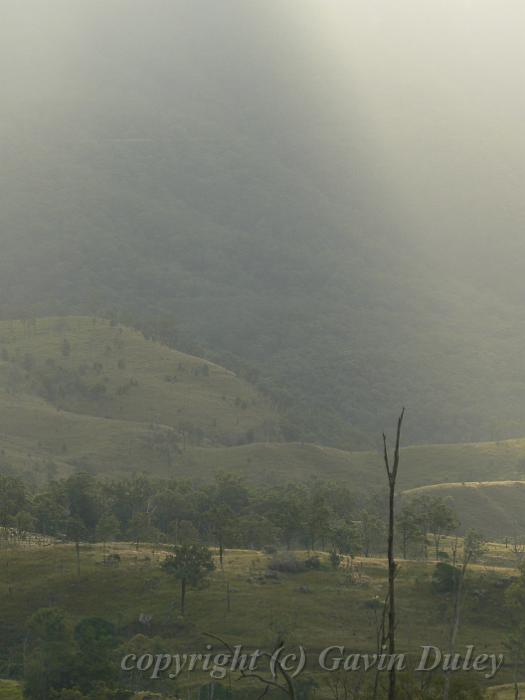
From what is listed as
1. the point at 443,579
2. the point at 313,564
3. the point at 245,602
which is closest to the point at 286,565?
the point at 313,564

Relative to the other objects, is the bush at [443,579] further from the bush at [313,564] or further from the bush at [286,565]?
the bush at [286,565]

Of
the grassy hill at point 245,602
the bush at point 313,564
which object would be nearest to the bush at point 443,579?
the grassy hill at point 245,602

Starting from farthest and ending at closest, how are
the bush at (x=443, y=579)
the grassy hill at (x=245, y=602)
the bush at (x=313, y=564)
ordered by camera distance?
the bush at (x=313, y=564)
the bush at (x=443, y=579)
the grassy hill at (x=245, y=602)

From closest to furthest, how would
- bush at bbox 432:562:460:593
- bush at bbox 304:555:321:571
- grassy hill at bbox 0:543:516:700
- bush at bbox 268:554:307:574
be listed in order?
grassy hill at bbox 0:543:516:700
bush at bbox 432:562:460:593
bush at bbox 268:554:307:574
bush at bbox 304:555:321:571

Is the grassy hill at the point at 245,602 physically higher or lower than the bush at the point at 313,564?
lower

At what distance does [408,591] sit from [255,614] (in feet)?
84.4

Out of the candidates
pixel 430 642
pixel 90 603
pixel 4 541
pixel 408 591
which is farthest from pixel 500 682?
pixel 4 541

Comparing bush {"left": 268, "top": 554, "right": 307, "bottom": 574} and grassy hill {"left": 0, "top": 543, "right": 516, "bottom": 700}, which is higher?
bush {"left": 268, "top": 554, "right": 307, "bottom": 574}

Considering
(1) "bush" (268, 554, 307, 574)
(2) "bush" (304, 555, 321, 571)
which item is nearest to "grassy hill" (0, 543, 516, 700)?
(1) "bush" (268, 554, 307, 574)

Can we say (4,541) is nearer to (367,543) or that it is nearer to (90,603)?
(90,603)

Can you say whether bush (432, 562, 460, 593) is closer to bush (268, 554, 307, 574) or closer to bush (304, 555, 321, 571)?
bush (304, 555, 321, 571)

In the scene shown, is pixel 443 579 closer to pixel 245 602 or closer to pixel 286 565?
pixel 286 565

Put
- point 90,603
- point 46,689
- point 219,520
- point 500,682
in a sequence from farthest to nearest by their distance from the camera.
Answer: point 219,520 → point 90,603 → point 500,682 → point 46,689

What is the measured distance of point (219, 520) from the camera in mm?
173750
